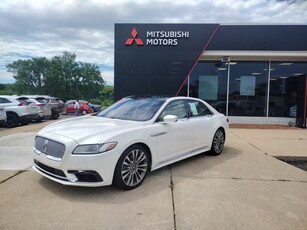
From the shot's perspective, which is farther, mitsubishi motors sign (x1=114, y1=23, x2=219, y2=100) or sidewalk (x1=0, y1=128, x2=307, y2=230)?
mitsubishi motors sign (x1=114, y1=23, x2=219, y2=100)

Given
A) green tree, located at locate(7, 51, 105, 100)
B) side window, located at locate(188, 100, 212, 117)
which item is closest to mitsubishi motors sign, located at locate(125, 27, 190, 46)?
side window, located at locate(188, 100, 212, 117)

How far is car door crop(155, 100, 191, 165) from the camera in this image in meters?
4.38

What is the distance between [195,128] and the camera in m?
5.26

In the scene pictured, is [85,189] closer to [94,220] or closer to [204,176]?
[94,220]

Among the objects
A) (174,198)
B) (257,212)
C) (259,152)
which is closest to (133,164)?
(174,198)

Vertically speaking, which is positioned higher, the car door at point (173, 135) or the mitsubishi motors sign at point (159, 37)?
the mitsubishi motors sign at point (159, 37)

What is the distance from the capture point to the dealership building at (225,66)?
11.8 meters

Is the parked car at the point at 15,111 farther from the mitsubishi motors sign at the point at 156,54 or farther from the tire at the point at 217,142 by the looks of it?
the tire at the point at 217,142

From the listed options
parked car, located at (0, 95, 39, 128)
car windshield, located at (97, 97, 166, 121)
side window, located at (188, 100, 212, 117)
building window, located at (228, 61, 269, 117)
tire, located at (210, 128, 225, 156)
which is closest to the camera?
car windshield, located at (97, 97, 166, 121)

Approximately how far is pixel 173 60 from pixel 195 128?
7.42 metres

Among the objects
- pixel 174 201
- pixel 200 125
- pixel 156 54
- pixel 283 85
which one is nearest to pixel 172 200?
pixel 174 201

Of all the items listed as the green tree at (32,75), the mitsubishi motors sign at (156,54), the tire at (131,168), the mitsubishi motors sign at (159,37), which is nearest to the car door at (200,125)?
the tire at (131,168)

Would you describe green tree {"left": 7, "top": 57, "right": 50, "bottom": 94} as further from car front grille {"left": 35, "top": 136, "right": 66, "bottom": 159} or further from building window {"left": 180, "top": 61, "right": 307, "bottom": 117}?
car front grille {"left": 35, "top": 136, "right": 66, "bottom": 159}

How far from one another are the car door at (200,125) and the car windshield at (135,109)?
2.85ft
